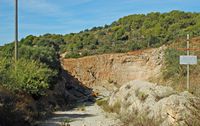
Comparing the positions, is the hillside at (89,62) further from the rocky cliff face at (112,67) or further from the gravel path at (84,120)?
the gravel path at (84,120)

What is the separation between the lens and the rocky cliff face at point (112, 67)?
5688 cm

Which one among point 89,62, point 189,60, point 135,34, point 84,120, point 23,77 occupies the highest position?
point 135,34

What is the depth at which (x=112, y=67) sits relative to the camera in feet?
203

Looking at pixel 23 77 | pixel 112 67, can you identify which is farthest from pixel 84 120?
pixel 112 67

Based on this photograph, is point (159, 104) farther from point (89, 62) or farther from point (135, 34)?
point (135, 34)

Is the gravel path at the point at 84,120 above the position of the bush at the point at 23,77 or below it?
below

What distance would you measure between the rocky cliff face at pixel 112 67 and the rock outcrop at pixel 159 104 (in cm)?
2481

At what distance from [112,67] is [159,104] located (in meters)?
43.5

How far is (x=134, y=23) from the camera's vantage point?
81.4m

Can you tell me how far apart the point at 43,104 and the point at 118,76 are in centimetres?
2995

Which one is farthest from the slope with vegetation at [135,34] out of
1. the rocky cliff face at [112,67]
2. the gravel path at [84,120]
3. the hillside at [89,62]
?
the gravel path at [84,120]

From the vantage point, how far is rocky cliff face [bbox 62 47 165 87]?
56.9 meters

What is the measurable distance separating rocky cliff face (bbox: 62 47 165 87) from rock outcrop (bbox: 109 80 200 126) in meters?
24.8

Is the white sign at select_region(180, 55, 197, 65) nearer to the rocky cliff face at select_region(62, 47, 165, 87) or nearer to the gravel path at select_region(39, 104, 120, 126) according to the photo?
the gravel path at select_region(39, 104, 120, 126)
